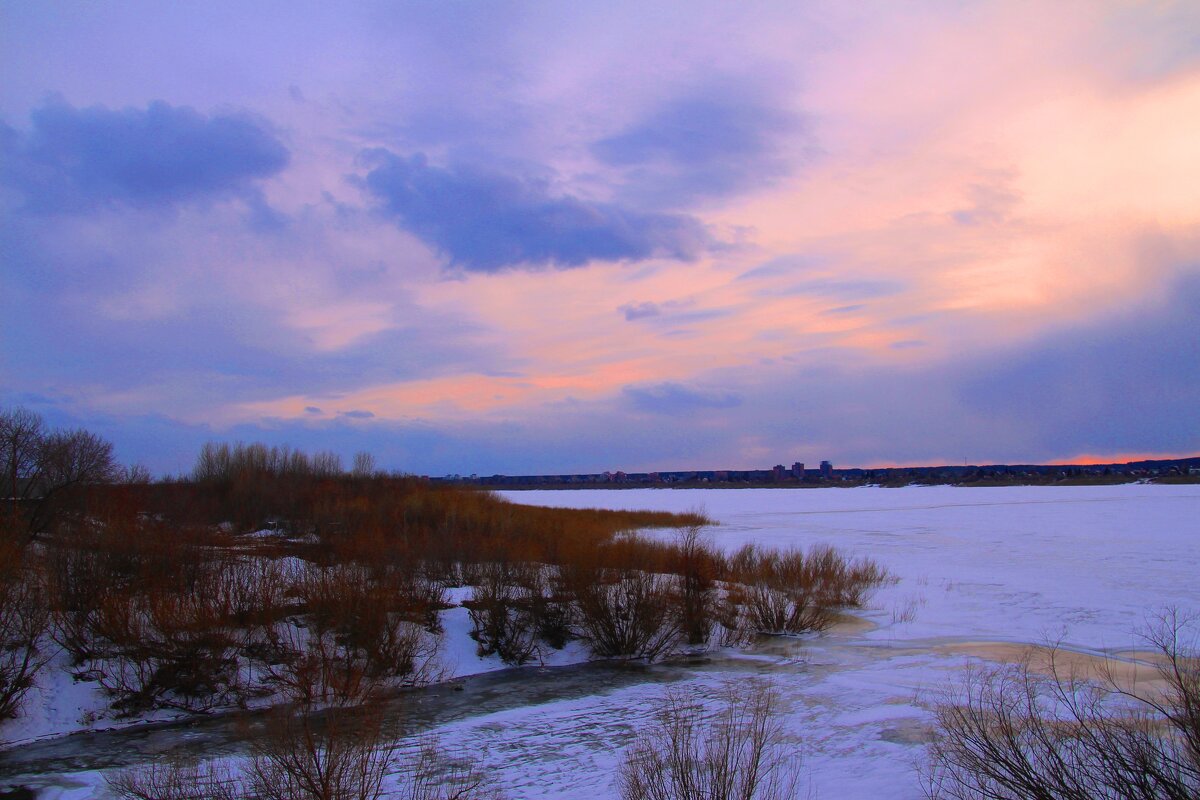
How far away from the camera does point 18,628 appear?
13.2 meters

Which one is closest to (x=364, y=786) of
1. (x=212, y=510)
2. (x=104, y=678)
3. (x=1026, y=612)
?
(x=104, y=678)

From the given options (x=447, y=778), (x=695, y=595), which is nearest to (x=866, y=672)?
(x=695, y=595)

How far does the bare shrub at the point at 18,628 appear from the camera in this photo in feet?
41.3

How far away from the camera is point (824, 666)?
15594 mm

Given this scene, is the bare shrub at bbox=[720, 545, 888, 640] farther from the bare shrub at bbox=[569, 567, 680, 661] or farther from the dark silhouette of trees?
the dark silhouette of trees

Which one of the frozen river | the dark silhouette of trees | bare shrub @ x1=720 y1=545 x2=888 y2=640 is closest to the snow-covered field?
the frozen river

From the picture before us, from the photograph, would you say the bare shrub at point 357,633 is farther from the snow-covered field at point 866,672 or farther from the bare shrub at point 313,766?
the bare shrub at point 313,766

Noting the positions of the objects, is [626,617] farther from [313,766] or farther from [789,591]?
[313,766]

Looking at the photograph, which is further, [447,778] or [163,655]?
[163,655]

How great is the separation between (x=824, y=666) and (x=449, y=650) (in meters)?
8.10

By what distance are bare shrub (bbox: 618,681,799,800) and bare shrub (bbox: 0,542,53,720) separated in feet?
32.7

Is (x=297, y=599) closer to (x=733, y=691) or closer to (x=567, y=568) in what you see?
(x=567, y=568)

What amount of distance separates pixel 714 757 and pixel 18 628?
12454mm

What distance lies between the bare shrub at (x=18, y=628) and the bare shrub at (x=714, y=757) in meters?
9.98
